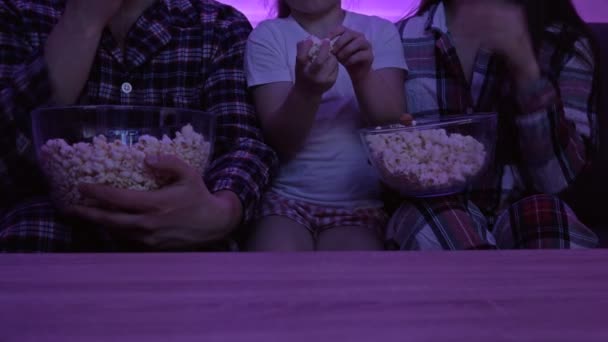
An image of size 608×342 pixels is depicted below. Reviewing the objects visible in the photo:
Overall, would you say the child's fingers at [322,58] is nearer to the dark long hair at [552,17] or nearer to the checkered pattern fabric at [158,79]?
the checkered pattern fabric at [158,79]

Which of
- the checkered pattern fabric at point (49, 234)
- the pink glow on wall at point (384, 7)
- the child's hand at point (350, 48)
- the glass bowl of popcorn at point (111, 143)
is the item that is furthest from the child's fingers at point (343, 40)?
the pink glow on wall at point (384, 7)

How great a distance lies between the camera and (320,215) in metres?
1.11

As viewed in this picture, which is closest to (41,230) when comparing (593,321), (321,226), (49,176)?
(49,176)

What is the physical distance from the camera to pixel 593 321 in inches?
16.5

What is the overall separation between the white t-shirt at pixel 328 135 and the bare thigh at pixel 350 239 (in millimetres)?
81

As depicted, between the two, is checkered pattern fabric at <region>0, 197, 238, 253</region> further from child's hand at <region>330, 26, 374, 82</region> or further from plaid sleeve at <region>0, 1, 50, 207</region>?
child's hand at <region>330, 26, 374, 82</region>

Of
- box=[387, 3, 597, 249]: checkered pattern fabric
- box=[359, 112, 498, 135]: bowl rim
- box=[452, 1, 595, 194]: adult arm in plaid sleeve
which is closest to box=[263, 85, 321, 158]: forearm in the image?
box=[359, 112, 498, 135]: bowl rim

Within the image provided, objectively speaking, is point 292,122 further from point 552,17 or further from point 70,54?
point 552,17

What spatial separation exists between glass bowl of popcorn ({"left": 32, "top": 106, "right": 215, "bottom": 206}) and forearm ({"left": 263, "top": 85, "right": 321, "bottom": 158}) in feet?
0.75

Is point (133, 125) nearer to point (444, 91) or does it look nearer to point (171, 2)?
point (171, 2)

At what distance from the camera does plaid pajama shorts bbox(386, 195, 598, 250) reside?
90 centimetres

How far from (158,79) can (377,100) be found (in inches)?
15.5

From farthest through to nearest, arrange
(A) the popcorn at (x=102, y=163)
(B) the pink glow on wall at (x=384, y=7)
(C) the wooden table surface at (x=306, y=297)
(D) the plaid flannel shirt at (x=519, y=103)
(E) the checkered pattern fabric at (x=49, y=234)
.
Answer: (B) the pink glow on wall at (x=384, y=7), (D) the plaid flannel shirt at (x=519, y=103), (E) the checkered pattern fabric at (x=49, y=234), (A) the popcorn at (x=102, y=163), (C) the wooden table surface at (x=306, y=297)

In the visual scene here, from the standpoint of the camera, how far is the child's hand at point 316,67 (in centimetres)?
95
